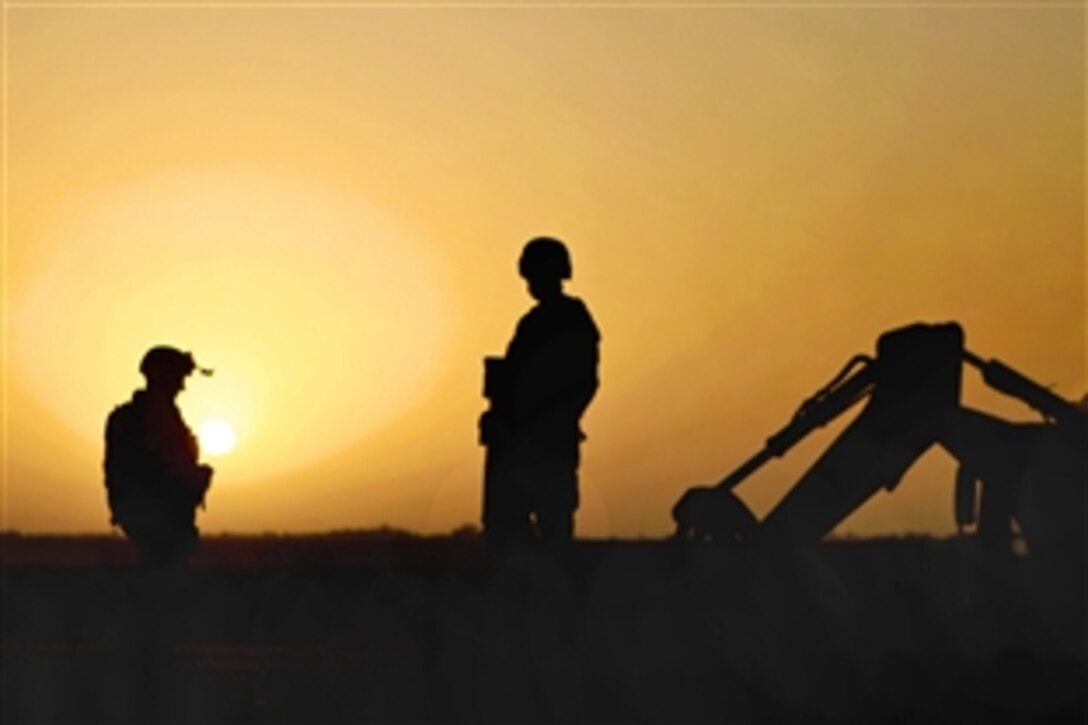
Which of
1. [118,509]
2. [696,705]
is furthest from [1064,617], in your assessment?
[118,509]

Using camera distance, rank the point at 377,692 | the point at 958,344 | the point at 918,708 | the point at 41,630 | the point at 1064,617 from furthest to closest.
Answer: the point at 41,630
the point at 958,344
the point at 1064,617
the point at 377,692
the point at 918,708

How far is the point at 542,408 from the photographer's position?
16109mm

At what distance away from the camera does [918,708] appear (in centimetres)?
1127

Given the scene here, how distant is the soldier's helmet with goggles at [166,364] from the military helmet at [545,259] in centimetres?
414

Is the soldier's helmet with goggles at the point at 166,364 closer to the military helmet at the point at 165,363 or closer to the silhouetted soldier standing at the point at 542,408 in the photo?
the military helmet at the point at 165,363

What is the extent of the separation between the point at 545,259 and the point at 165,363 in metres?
4.33

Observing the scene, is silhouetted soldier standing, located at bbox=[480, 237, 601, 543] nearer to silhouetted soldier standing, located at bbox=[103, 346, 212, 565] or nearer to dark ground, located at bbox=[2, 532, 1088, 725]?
dark ground, located at bbox=[2, 532, 1088, 725]

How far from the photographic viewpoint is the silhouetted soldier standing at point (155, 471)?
18.8 metres

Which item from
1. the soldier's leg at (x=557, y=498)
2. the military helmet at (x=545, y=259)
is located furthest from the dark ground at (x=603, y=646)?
the military helmet at (x=545, y=259)

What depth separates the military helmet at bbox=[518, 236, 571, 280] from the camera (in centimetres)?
1606

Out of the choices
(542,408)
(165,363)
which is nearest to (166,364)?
(165,363)

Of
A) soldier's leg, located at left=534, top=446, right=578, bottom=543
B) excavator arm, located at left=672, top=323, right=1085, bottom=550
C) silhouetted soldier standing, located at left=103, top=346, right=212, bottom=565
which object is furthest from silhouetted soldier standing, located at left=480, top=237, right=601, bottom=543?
silhouetted soldier standing, located at left=103, top=346, right=212, bottom=565

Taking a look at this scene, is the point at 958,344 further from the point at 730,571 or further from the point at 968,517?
the point at 730,571

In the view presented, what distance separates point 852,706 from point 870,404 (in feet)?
17.2
